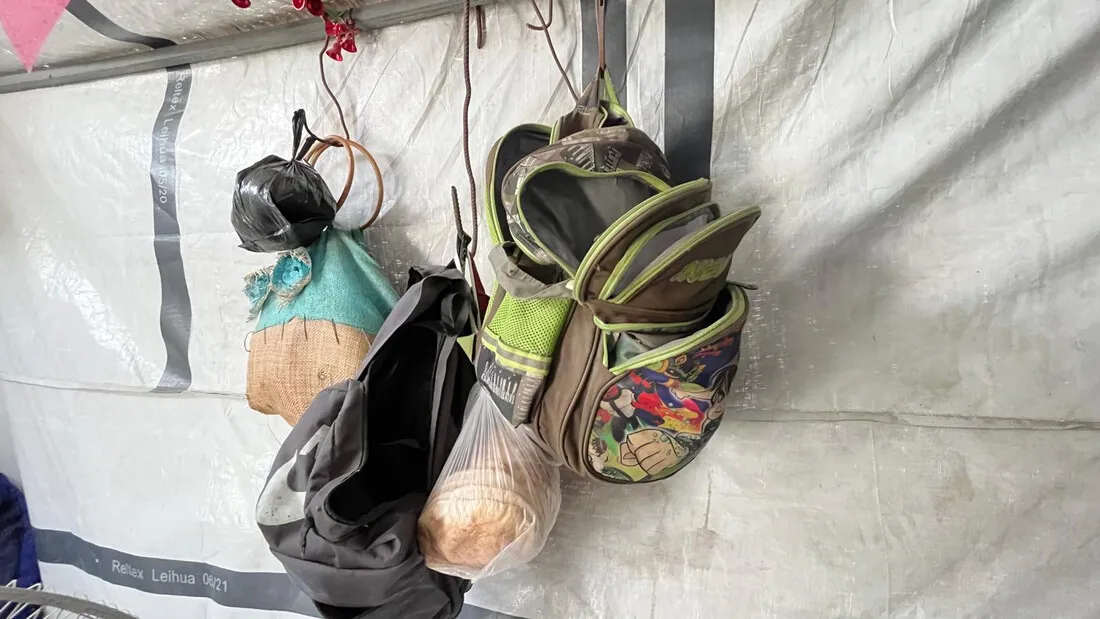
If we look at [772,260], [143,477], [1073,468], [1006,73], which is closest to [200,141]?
[143,477]

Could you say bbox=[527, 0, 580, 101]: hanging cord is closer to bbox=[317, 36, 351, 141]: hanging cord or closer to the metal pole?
the metal pole

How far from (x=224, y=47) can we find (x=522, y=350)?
68 cm

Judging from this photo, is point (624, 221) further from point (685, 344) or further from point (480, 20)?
point (480, 20)

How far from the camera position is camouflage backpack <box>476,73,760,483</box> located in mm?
479

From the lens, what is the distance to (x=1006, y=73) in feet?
1.84

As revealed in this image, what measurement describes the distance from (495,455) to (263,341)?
35 centimetres

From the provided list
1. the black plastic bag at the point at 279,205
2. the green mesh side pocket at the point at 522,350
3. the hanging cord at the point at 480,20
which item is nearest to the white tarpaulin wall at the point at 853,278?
the hanging cord at the point at 480,20

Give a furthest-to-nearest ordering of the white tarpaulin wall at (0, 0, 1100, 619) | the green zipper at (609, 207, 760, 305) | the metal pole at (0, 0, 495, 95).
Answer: the metal pole at (0, 0, 495, 95)
the white tarpaulin wall at (0, 0, 1100, 619)
the green zipper at (609, 207, 760, 305)

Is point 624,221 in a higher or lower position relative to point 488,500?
higher

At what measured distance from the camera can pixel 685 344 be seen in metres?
0.48

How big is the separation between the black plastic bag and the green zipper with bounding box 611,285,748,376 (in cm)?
42

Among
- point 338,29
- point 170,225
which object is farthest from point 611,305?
point 170,225

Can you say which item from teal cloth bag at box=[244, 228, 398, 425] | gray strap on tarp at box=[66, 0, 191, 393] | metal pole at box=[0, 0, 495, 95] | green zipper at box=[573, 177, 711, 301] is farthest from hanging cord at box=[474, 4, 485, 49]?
gray strap on tarp at box=[66, 0, 191, 393]

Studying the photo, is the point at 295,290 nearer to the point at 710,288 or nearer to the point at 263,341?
the point at 263,341
